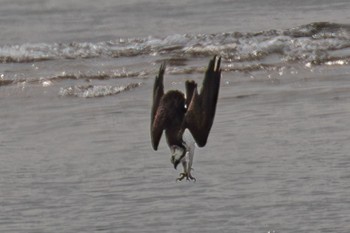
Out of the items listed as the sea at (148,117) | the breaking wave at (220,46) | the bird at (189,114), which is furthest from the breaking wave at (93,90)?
the bird at (189,114)

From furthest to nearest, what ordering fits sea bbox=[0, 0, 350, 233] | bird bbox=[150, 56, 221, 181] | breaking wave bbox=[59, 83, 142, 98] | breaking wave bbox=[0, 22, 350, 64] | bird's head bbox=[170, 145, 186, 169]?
breaking wave bbox=[0, 22, 350, 64] → breaking wave bbox=[59, 83, 142, 98] → sea bbox=[0, 0, 350, 233] → bird bbox=[150, 56, 221, 181] → bird's head bbox=[170, 145, 186, 169]

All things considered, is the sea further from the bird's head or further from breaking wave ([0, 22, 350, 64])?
the bird's head

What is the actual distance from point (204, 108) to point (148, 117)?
437 centimetres

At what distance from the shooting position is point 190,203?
6680 millimetres

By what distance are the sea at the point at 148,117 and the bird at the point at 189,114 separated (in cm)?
208

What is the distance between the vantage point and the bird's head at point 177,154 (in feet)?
13.1

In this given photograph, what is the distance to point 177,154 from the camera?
4.04 meters

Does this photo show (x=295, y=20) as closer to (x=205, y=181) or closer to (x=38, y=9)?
(x=38, y=9)

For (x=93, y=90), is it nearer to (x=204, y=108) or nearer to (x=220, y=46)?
(x=220, y=46)

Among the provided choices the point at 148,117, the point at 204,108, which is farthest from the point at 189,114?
the point at 148,117

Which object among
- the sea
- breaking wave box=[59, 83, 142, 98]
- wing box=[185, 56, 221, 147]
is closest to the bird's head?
wing box=[185, 56, 221, 147]

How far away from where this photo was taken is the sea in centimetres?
662

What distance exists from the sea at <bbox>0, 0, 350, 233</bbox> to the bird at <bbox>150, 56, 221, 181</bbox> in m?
2.08

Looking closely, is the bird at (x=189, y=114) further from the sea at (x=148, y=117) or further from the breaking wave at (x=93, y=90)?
the breaking wave at (x=93, y=90)
